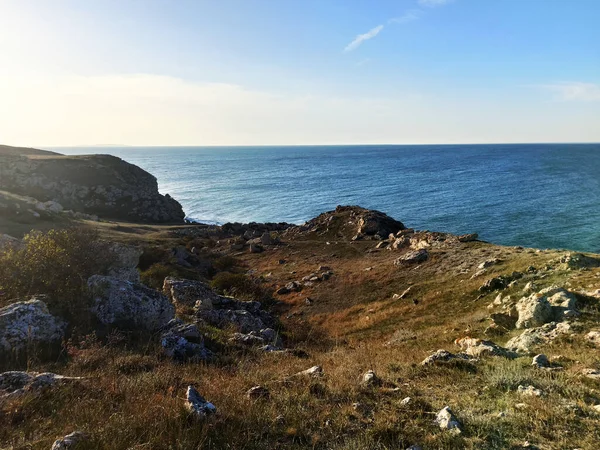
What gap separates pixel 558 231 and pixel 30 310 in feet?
252

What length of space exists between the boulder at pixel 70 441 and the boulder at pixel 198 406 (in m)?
1.70

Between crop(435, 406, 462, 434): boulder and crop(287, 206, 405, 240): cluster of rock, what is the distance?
158ft

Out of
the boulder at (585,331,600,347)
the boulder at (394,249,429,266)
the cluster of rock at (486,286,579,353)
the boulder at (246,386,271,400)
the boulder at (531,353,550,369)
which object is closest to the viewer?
the boulder at (246,386,271,400)

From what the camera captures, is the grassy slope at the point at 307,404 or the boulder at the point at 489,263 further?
the boulder at the point at 489,263

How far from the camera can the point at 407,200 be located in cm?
10681

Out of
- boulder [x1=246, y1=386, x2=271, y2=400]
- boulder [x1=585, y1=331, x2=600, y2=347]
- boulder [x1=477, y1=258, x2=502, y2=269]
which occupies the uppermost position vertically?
boulder [x1=246, y1=386, x2=271, y2=400]

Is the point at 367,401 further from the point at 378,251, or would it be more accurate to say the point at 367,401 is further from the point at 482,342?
the point at 378,251

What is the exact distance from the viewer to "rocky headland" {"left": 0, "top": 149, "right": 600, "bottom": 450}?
21.2 feet

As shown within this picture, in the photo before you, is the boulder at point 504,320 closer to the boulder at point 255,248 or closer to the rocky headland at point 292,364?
the rocky headland at point 292,364

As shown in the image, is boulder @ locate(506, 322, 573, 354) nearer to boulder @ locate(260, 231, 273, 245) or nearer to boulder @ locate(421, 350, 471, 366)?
boulder @ locate(421, 350, 471, 366)

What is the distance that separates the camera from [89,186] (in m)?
90.0

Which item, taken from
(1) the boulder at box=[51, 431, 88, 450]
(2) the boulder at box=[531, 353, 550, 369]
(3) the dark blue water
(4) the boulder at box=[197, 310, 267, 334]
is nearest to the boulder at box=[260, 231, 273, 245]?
(3) the dark blue water

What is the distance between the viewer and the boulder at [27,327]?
991 centimetres

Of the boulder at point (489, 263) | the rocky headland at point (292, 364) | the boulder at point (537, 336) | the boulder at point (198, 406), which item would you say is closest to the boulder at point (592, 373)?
the rocky headland at point (292, 364)
